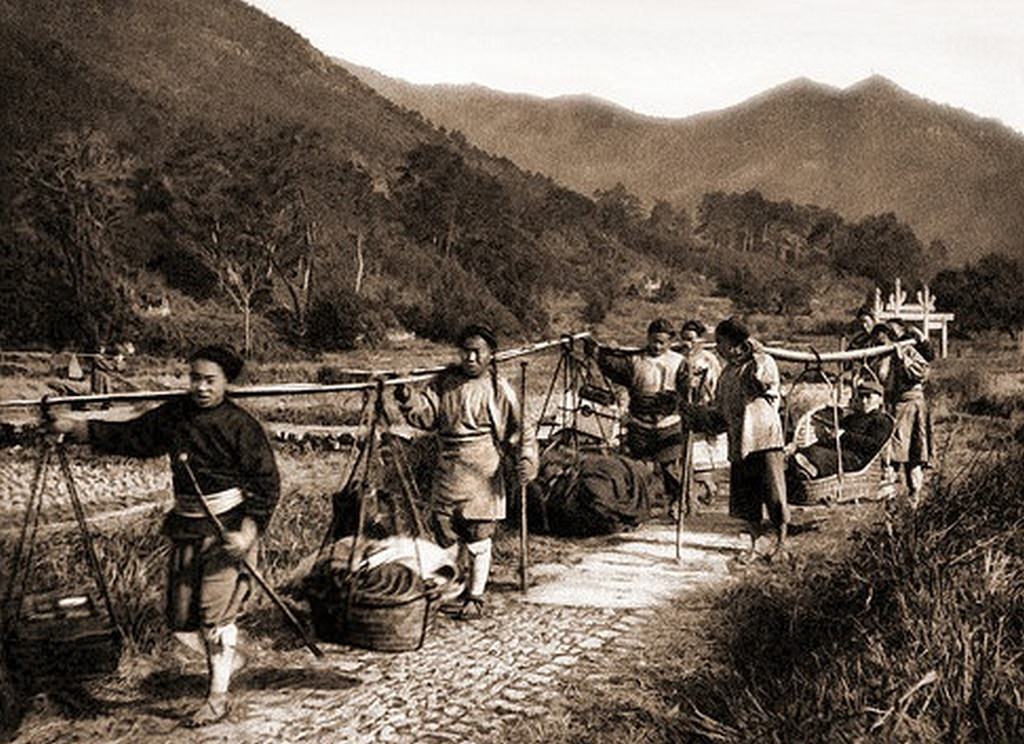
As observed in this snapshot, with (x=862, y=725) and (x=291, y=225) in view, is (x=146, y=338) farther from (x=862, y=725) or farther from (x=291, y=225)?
(x=862, y=725)

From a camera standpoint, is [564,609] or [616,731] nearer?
[616,731]

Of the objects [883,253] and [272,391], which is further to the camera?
[883,253]

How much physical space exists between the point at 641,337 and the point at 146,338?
2295cm

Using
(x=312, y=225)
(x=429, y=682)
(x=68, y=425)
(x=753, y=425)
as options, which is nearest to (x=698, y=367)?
(x=753, y=425)

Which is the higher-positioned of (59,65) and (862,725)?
(59,65)

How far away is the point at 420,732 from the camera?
14.5 feet

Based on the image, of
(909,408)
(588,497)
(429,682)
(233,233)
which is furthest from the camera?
(233,233)

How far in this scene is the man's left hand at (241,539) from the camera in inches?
172

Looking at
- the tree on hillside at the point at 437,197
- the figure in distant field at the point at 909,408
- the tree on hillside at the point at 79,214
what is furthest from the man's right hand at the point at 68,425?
the tree on hillside at the point at 437,197

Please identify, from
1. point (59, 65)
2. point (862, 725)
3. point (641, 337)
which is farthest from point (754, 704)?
point (59, 65)

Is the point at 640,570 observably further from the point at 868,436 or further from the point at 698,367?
the point at 868,436

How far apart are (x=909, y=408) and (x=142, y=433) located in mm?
6996

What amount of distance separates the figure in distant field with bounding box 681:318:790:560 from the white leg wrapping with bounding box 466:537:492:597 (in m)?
2.15

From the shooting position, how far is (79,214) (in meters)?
38.2
